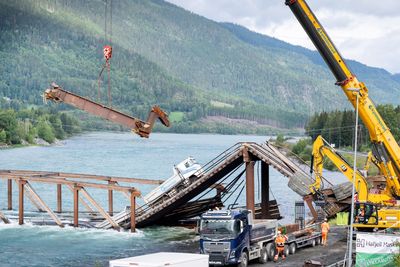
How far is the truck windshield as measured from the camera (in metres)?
40.6

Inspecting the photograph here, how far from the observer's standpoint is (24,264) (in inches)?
1892

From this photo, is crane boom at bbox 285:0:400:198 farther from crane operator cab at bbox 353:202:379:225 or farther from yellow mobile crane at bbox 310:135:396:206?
crane operator cab at bbox 353:202:379:225

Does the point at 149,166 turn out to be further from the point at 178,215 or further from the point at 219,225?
the point at 219,225

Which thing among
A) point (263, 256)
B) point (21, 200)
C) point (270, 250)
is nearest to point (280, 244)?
point (270, 250)

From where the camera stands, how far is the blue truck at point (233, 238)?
40.2m

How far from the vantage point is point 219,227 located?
4091 cm

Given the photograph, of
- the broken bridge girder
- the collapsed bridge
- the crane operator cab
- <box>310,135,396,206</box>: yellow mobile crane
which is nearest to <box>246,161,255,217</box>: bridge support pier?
the collapsed bridge

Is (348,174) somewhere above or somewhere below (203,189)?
above

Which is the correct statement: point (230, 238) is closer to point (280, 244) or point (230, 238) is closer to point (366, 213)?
point (280, 244)

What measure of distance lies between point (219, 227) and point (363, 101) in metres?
16.4

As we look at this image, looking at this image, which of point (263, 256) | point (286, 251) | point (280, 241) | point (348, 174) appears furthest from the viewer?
point (348, 174)

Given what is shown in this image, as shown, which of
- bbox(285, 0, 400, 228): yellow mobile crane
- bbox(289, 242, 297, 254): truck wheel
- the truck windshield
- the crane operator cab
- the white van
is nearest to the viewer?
the truck windshield

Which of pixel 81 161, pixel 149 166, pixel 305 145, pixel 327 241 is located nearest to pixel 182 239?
pixel 327 241

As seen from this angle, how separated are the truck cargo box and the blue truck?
8.94 metres
